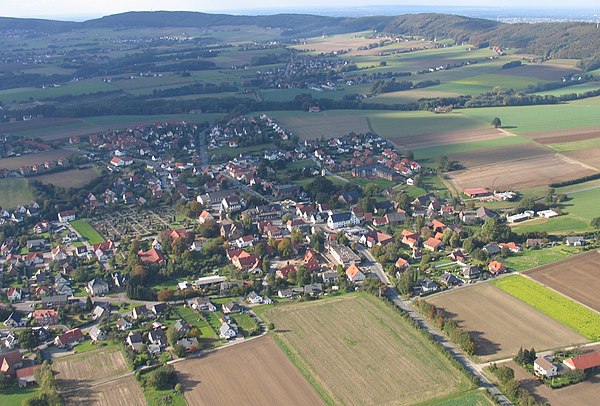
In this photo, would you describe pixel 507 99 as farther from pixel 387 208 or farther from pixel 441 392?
pixel 441 392

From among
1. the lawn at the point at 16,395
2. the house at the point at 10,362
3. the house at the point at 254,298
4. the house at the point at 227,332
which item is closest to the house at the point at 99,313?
the house at the point at 10,362

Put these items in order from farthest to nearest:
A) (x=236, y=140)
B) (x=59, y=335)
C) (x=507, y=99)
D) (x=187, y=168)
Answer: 1. (x=507, y=99)
2. (x=236, y=140)
3. (x=187, y=168)
4. (x=59, y=335)

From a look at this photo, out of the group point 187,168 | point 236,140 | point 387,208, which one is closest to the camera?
point 387,208

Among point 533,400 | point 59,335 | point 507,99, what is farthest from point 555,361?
point 507,99

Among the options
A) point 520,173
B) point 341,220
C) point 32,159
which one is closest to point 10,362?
point 341,220

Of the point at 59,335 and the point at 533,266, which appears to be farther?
the point at 533,266

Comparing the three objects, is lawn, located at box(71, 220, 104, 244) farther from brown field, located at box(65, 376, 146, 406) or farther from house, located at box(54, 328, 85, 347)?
brown field, located at box(65, 376, 146, 406)
